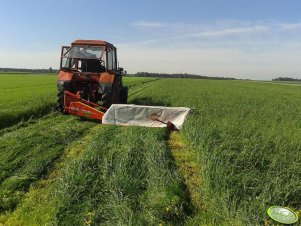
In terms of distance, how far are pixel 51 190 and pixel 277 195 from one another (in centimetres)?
309

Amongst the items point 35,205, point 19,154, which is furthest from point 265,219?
point 19,154

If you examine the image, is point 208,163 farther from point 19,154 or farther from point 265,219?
point 19,154

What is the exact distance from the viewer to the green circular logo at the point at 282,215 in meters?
3.94

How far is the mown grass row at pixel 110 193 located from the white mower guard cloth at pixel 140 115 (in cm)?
364

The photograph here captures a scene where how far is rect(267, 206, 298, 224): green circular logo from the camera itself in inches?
155

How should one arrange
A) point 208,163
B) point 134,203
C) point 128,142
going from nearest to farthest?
point 134,203, point 208,163, point 128,142

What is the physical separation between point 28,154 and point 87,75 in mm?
5586

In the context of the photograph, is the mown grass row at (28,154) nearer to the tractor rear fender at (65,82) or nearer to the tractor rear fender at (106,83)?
the tractor rear fender at (106,83)

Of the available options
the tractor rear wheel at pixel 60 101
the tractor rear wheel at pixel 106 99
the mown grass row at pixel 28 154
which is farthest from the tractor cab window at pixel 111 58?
the mown grass row at pixel 28 154

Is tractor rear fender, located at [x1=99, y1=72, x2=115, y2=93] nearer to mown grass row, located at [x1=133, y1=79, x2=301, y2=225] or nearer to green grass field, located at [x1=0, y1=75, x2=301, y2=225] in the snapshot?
green grass field, located at [x1=0, y1=75, x2=301, y2=225]

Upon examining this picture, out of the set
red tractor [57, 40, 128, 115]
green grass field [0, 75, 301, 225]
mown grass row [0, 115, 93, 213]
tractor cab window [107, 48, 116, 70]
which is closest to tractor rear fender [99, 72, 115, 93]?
red tractor [57, 40, 128, 115]

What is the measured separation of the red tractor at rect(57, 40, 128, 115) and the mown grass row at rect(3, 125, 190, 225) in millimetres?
4787

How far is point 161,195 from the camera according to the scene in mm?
4730

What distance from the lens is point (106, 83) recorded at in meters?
11.6
